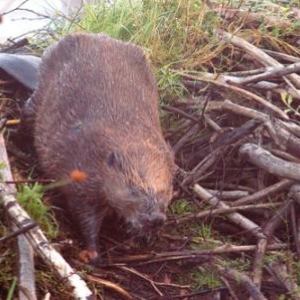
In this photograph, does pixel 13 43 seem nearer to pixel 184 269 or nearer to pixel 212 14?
pixel 212 14

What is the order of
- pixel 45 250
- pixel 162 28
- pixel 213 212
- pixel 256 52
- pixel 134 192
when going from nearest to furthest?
pixel 45 250
pixel 134 192
pixel 213 212
pixel 256 52
pixel 162 28

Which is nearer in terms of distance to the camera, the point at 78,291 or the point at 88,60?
the point at 78,291

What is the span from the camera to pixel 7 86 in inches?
181

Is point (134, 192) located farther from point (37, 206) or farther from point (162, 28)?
point (162, 28)

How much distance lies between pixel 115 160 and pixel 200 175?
0.78 metres

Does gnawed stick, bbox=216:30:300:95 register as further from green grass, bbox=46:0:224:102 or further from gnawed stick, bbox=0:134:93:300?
gnawed stick, bbox=0:134:93:300

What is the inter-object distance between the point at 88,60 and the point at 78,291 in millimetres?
1374

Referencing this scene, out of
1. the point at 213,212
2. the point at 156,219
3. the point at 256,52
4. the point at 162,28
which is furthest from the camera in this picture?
the point at 162,28

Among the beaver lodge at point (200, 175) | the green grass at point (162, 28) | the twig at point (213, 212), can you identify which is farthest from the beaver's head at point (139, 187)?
the green grass at point (162, 28)

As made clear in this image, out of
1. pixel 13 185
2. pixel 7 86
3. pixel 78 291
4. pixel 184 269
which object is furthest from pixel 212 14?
pixel 78 291

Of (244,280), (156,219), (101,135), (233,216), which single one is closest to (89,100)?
(101,135)

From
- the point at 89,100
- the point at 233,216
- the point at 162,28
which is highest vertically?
the point at 89,100

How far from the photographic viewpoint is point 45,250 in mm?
3268

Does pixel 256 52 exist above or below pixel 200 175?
above
